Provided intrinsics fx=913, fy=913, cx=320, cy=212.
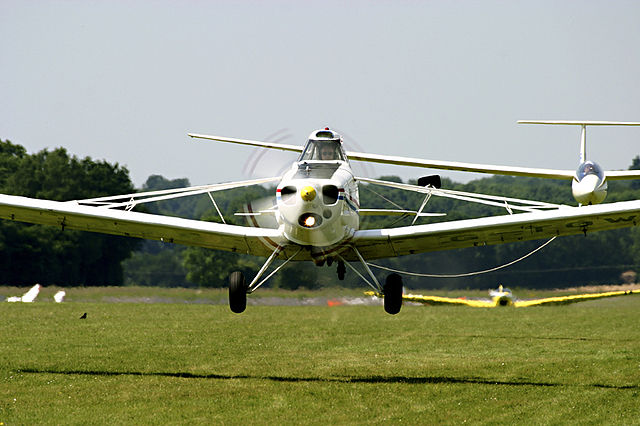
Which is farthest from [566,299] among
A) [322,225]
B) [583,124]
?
[322,225]

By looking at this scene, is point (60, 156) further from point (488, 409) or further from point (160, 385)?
point (488, 409)

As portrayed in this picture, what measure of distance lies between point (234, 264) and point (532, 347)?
29.5 metres

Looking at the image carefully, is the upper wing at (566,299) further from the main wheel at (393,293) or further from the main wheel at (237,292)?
the main wheel at (237,292)

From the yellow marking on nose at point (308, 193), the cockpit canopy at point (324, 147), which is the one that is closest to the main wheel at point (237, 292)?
the yellow marking on nose at point (308, 193)

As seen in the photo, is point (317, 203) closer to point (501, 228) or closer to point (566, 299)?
point (501, 228)

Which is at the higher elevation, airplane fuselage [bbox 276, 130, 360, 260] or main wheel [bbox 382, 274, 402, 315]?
airplane fuselage [bbox 276, 130, 360, 260]

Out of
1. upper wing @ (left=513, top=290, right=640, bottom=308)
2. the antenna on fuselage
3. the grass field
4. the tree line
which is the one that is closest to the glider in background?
upper wing @ (left=513, top=290, right=640, bottom=308)

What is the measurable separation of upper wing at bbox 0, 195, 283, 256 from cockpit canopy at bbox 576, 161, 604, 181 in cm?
1042

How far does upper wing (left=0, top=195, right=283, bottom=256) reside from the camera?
17.9 m

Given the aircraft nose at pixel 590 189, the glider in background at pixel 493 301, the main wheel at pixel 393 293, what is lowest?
the glider in background at pixel 493 301

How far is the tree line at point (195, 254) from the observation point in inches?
2261

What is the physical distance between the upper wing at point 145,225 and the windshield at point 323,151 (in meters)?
1.62

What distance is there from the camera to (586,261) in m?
65.9

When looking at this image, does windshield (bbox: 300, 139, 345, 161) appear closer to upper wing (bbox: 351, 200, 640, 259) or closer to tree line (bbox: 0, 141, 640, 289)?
upper wing (bbox: 351, 200, 640, 259)
